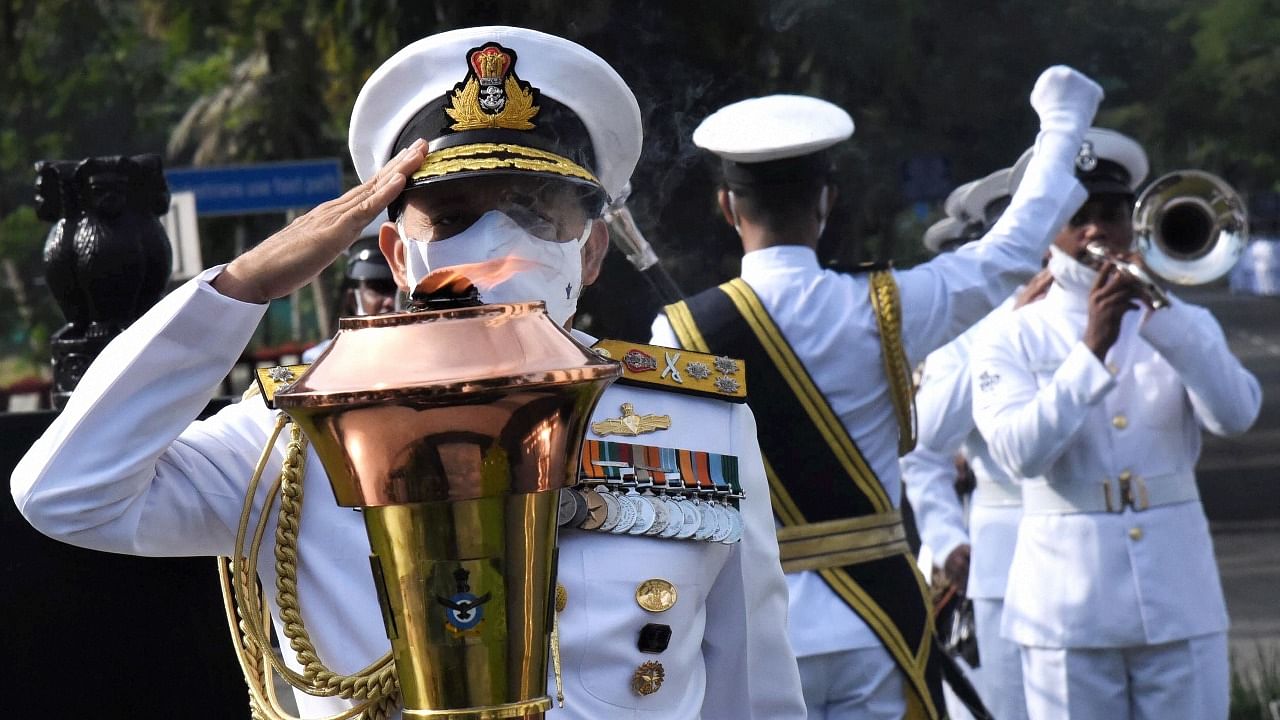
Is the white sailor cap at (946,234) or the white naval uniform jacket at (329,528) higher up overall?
the white sailor cap at (946,234)


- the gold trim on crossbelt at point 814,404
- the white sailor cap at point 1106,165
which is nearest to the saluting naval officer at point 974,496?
the white sailor cap at point 1106,165

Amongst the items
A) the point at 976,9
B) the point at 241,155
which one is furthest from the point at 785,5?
the point at 241,155

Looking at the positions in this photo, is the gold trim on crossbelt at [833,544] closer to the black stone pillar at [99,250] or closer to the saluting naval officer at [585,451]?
the black stone pillar at [99,250]

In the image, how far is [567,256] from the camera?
8.07 feet

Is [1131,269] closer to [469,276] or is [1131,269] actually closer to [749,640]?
[749,640]

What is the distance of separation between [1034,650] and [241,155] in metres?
11.7

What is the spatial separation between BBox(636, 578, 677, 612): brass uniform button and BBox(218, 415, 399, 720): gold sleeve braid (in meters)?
0.37

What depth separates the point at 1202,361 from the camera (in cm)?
561

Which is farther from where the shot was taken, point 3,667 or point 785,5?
point 785,5

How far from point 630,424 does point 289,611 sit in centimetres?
58

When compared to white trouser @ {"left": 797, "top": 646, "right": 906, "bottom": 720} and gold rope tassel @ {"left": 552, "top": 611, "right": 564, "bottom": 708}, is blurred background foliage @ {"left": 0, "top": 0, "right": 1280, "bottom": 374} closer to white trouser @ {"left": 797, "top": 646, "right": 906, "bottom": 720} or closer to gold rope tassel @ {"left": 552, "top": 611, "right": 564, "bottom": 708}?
white trouser @ {"left": 797, "top": 646, "right": 906, "bottom": 720}

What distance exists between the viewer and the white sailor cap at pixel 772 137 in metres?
4.75

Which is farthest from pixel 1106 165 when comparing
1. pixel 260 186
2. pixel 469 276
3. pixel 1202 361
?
pixel 260 186

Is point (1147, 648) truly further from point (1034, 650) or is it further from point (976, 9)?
point (976, 9)
